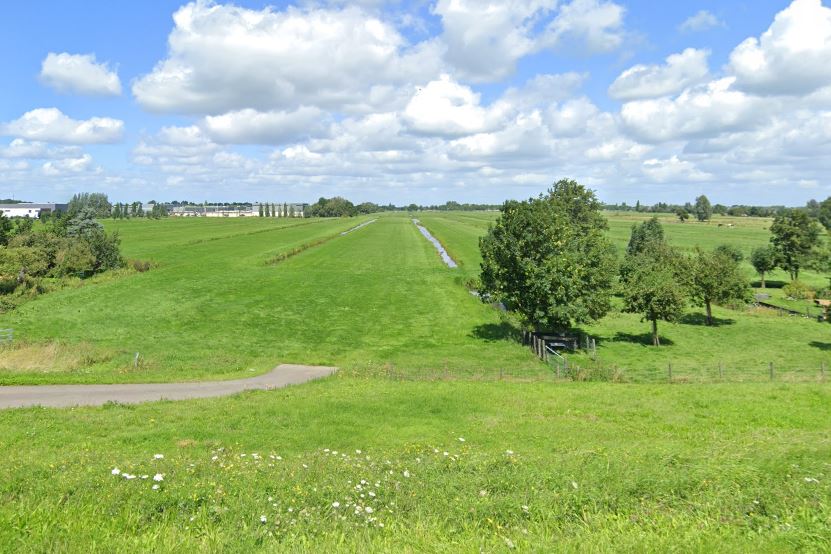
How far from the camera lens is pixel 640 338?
4678 cm

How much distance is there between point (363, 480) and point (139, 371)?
78.7ft

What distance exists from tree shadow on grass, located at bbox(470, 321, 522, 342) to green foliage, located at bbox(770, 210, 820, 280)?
184 feet

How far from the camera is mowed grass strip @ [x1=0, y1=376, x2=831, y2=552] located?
28.0 ft

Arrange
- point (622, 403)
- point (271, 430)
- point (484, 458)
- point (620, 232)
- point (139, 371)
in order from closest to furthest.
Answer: point (484, 458) → point (271, 430) → point (622, 403) → point (139, 371) → point (620, 232)

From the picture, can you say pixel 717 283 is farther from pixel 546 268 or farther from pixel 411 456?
pixel 411 456

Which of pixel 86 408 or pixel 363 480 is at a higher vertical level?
pixel 363 480

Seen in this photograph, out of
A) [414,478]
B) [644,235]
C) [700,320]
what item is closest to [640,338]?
[700,320]

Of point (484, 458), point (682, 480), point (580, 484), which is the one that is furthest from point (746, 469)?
point (484, 458)

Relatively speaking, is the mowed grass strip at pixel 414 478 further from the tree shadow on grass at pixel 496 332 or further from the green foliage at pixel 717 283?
the green foliage at pixel 717 283

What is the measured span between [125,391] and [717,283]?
50.5 meters

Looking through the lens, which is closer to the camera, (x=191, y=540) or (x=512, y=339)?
(x=191, y=540)

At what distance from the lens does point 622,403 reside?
76.7 feet

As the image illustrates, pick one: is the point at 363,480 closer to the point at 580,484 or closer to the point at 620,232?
the point at 580,484

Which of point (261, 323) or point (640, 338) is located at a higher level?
point (261, 323)
